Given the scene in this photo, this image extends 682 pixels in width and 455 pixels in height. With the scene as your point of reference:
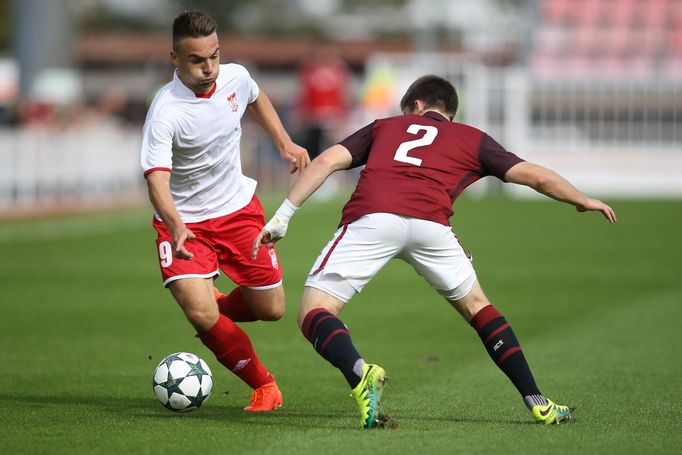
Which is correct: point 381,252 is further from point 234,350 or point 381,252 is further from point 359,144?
point 234,350

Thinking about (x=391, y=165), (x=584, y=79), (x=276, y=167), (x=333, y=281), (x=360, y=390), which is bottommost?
(x=276, y=167)

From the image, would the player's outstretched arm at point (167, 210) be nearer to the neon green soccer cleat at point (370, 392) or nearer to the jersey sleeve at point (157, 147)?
the jersey sleeve at point (157, 147)

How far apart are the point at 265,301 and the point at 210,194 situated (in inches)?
28.9

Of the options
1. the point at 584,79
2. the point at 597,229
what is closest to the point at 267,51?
the point at 584,79

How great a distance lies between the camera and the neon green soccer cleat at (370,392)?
6344 millimetres

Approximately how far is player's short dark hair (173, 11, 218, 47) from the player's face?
22 millimetres

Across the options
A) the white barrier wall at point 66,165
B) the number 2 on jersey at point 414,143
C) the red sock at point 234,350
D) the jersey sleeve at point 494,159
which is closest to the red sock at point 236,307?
the red sock at point 234,350

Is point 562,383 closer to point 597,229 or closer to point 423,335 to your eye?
point 423,335

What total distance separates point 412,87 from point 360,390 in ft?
5.81

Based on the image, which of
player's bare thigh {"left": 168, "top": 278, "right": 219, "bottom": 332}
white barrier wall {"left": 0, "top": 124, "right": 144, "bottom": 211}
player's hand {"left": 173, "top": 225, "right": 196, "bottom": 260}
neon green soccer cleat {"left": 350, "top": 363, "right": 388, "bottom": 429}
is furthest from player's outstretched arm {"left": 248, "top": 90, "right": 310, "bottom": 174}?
white barrier wall {"left": 0, "top": 124, "right": 144, "bottom": 211}

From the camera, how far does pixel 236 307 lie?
7.94 m

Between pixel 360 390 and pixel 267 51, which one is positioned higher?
pixel 360 390

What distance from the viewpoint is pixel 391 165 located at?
6832mm

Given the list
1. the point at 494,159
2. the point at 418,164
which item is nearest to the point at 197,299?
the point at 418,164
